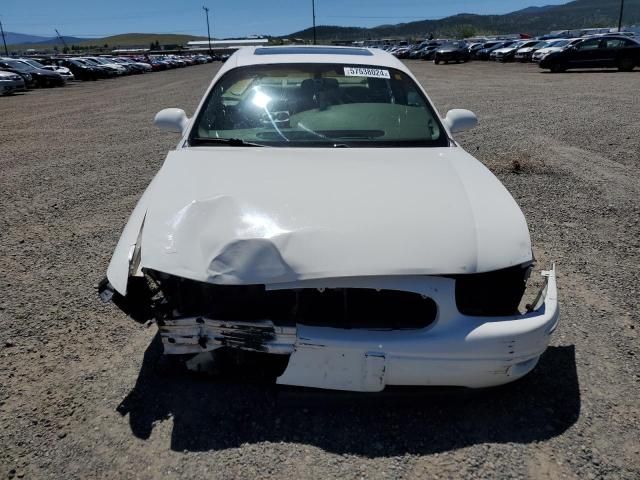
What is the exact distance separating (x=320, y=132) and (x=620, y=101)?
40.0 feet

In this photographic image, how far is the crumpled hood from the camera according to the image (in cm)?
206

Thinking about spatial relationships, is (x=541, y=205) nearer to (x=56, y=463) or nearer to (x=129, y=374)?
(x=129, y=374)

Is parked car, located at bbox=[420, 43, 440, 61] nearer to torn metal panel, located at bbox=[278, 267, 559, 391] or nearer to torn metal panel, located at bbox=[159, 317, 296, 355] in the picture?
torn metal panel, located at bbox=[278, 267, 559, 391]

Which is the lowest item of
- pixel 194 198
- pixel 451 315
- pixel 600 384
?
pixel 600 384

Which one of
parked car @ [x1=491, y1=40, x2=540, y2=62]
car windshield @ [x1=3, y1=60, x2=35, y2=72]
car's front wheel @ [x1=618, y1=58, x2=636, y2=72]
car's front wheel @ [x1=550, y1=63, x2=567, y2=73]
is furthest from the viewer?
parked car @ [x1=491, y1=40, x2=540, y2=62]

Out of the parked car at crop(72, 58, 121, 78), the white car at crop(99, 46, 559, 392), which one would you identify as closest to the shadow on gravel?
the white car at crop(99, 46, 559, 392)

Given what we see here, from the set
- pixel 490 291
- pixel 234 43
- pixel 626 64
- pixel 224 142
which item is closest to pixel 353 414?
pixel 490 291

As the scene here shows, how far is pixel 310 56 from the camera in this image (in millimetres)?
3787

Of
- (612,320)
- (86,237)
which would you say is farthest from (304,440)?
(86,237)

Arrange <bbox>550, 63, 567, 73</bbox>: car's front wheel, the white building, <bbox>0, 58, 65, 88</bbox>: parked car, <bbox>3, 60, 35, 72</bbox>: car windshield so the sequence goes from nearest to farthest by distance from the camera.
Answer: <bbox>550, 63, 567, 73</bbox>: car's front wheel
<bbox>0, 58, 65, 88</bbox>: parked car
<bbox>3, 60, 35, 72</bbox>: car windshield
the white building

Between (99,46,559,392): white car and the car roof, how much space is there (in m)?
1.39

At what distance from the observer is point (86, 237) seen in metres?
4.58

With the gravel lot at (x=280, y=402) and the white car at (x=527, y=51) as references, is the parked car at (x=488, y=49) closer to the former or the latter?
the white car at (x=527, y=51)

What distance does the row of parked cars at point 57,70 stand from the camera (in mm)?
21359
